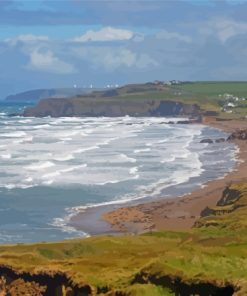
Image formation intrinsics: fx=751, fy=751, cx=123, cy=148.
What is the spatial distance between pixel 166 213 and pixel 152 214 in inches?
48.3

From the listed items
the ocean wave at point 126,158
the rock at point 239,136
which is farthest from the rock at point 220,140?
the ocean wave at point 126,158

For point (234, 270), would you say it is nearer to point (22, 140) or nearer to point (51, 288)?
point (51, 288)

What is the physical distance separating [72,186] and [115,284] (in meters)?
53.0

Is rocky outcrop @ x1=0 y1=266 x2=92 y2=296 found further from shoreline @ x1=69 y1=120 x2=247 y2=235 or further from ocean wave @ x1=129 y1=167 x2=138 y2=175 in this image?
ocean wave @ x1=129 y1=167 x2=138 y2=175

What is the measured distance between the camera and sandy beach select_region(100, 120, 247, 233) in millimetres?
57688

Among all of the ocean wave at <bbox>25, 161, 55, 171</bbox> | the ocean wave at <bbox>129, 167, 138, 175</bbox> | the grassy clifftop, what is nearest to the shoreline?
the ocean wave at <bbox>129, 167, 138, 175</bbox>

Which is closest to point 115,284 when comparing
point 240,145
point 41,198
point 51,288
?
point 51,288

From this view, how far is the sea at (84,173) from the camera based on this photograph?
60944mm

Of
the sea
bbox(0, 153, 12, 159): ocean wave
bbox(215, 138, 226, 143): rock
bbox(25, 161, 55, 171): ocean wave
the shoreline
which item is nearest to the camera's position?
the shoreline

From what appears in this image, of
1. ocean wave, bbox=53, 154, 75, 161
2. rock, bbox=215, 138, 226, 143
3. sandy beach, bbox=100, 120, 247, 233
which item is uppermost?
ocean wave, bbox=53, 154, 75, 161

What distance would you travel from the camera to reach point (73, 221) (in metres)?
58.9

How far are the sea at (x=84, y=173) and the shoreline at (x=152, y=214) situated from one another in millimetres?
1612

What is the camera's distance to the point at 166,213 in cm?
6191

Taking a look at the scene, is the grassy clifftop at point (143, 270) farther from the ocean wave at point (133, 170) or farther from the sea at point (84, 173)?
the ocean wave at point (133, 170)
